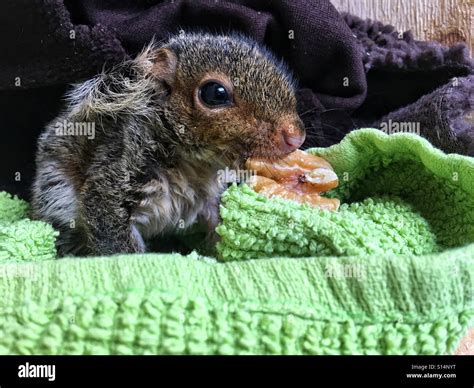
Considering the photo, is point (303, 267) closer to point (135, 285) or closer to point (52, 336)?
point (135, 285)

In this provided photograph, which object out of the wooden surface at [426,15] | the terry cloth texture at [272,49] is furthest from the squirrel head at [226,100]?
the wooden surface at [426,15]

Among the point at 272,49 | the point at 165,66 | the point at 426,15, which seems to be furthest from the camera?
the point at 426,15

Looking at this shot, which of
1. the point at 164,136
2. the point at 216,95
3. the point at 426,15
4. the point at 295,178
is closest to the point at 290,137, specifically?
the point at 295,178

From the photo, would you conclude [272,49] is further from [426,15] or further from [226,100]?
[426,15]

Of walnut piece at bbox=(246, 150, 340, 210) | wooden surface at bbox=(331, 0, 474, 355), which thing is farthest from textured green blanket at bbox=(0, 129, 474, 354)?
wooden surface at bbox=(331, 0, 474, 355)

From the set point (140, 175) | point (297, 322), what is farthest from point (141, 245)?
point (297, 322)

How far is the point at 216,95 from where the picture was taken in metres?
1.40

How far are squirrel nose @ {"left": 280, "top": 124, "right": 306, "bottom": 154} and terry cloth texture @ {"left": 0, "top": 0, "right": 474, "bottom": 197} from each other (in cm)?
38

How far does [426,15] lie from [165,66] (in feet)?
3.92

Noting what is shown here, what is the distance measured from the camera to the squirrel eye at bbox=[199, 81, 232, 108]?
140 centimetres

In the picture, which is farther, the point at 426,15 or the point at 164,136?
the point at 426,15

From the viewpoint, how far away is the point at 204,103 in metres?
1.43

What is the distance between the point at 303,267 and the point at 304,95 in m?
0.95

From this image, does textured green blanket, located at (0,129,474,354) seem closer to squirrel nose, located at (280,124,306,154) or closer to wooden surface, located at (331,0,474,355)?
squirrel nose, located at (280,124,306,154)
